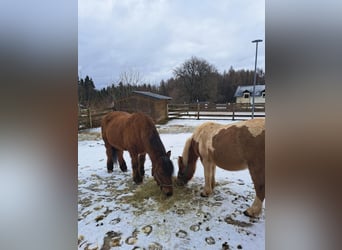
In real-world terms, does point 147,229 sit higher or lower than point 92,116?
lower

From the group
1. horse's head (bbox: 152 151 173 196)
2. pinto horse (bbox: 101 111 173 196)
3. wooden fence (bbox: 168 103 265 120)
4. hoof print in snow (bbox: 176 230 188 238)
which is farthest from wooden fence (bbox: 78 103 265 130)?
hoof print in snow (bbox: 176 230 188 238)

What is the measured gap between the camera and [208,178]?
3.50 feet

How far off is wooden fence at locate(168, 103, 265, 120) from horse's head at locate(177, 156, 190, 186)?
30 centimetres

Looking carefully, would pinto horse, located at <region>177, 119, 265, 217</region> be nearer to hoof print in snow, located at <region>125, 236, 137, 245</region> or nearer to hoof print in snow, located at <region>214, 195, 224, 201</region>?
A: hoof print in snow, located at <region>214, 195, 224, 201</region>

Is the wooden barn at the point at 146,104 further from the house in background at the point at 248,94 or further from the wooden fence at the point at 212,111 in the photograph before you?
the house in background at the point at 248,94

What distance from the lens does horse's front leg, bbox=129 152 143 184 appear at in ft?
4.02

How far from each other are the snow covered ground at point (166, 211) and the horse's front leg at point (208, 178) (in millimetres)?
25

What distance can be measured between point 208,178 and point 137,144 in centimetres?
48

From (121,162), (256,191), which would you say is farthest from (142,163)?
(256,191)

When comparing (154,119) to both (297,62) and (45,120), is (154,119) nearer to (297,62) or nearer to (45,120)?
(45,120)

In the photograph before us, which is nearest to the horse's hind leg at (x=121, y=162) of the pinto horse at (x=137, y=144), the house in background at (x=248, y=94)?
the pinto horse at (x=137, y=144)

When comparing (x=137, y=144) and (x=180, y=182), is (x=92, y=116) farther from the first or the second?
(x=180, y=182)

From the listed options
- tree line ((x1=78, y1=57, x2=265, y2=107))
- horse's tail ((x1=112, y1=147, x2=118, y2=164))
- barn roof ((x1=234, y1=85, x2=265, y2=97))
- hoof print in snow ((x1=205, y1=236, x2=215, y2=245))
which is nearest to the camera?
barn roof ((x1=234, y1=85, x2=265, y2=97))

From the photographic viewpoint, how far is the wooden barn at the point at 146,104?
37.8 inches
